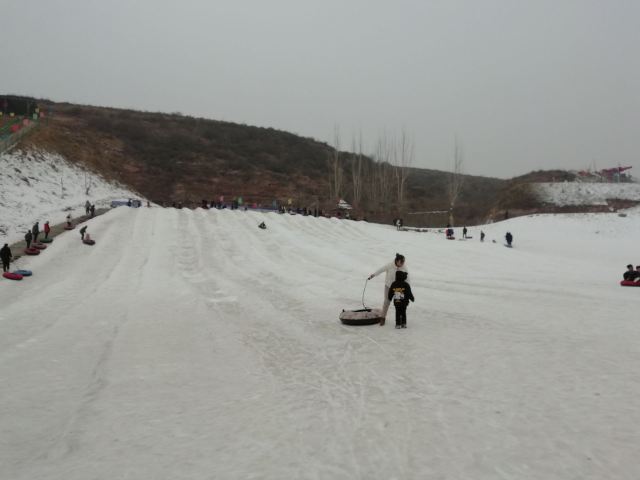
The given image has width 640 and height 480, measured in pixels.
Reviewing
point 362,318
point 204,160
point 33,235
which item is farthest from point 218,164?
point 362,318

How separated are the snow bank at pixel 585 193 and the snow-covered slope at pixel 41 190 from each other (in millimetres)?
50082

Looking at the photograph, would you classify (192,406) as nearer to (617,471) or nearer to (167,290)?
(617,471)

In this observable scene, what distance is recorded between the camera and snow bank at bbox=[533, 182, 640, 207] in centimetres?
4822

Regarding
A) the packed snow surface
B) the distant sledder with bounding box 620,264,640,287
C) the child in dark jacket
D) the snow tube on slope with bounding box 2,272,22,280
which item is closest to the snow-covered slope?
the snow tube on slope with bounding box 2,272,22,280

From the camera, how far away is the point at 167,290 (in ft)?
49.7

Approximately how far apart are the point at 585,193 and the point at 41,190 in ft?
188

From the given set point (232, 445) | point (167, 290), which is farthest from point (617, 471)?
point (167, 290)

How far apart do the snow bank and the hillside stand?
348 inches

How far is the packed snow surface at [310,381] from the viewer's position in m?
4.32

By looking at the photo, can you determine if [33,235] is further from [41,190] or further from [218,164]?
[218,164]

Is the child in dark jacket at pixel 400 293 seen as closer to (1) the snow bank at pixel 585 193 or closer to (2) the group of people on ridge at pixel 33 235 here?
(2) the group of people on ridge at pixel 33 235

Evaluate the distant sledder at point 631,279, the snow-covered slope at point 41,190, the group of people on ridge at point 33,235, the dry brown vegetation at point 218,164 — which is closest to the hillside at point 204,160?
the dry brown vegetation at point 218,164

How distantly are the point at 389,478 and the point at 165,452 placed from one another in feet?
7.80

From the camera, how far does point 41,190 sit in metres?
35.5
